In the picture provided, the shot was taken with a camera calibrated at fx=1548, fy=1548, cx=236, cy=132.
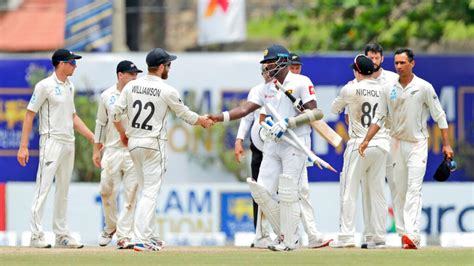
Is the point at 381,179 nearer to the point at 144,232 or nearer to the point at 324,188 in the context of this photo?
the point at 144,232

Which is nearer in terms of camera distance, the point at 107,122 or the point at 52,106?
the point at 52,106

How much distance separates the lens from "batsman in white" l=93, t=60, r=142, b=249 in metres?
Result: 17.6

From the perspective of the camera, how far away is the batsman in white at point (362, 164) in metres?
17.1

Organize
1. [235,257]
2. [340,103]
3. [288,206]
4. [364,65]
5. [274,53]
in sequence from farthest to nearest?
[340,103] → [364,65] → [274,53] → [288,206] → [235,257]

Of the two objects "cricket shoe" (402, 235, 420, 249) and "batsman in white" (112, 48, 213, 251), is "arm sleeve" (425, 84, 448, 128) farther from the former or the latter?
"batsman in white" (112, 48, 213, 251)

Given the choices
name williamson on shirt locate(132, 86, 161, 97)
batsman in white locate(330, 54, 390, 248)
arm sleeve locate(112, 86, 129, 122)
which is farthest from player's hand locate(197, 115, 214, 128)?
batsman in white locate(330, 54, 390, 248)

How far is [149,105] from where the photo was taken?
16.4 metres

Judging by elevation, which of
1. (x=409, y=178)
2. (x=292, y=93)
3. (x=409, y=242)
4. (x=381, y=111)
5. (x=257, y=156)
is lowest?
(x=409, y=242)

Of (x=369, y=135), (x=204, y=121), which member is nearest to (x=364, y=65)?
(x=369, y=135)

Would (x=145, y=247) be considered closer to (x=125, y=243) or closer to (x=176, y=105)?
(x=125, y=243)

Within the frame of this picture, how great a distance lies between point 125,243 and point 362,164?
2.79m

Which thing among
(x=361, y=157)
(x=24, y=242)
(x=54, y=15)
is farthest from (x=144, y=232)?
(x=54, y=15)

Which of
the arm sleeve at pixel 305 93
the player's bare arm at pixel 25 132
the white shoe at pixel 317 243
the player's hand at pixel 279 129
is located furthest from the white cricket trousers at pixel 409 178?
the player's bare arm at pixel 25 132

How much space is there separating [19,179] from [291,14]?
262 inches
